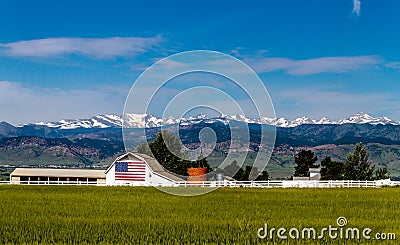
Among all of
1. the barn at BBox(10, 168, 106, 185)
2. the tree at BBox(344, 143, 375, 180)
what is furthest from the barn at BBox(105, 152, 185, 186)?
the tree at BBox(344, 143, 375, 180)

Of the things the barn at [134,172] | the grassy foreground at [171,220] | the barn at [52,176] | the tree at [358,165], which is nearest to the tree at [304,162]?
the tree at [358,165]

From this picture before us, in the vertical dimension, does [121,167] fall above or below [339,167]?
above

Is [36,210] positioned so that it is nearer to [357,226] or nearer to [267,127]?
[267,127]

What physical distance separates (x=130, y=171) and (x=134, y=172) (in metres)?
0.64

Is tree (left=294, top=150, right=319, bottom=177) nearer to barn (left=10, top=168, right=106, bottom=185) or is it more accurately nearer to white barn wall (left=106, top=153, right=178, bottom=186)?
barn (left=10, top=168, right=106, bottom=185)

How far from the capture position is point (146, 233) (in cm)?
2262

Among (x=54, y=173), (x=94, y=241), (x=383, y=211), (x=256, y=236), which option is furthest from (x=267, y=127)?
(x=54, y=173)

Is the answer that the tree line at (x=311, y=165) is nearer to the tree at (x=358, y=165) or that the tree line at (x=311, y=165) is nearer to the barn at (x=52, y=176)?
the tree at (x=358, y=165)

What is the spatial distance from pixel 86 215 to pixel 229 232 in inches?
357

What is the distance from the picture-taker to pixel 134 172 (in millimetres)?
79500

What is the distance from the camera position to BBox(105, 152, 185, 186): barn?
78.8m

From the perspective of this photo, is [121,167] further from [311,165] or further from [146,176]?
[311,165]

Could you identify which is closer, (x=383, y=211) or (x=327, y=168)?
(x=383, y=211)

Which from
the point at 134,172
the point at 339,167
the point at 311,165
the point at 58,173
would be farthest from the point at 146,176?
the point at 339,167
